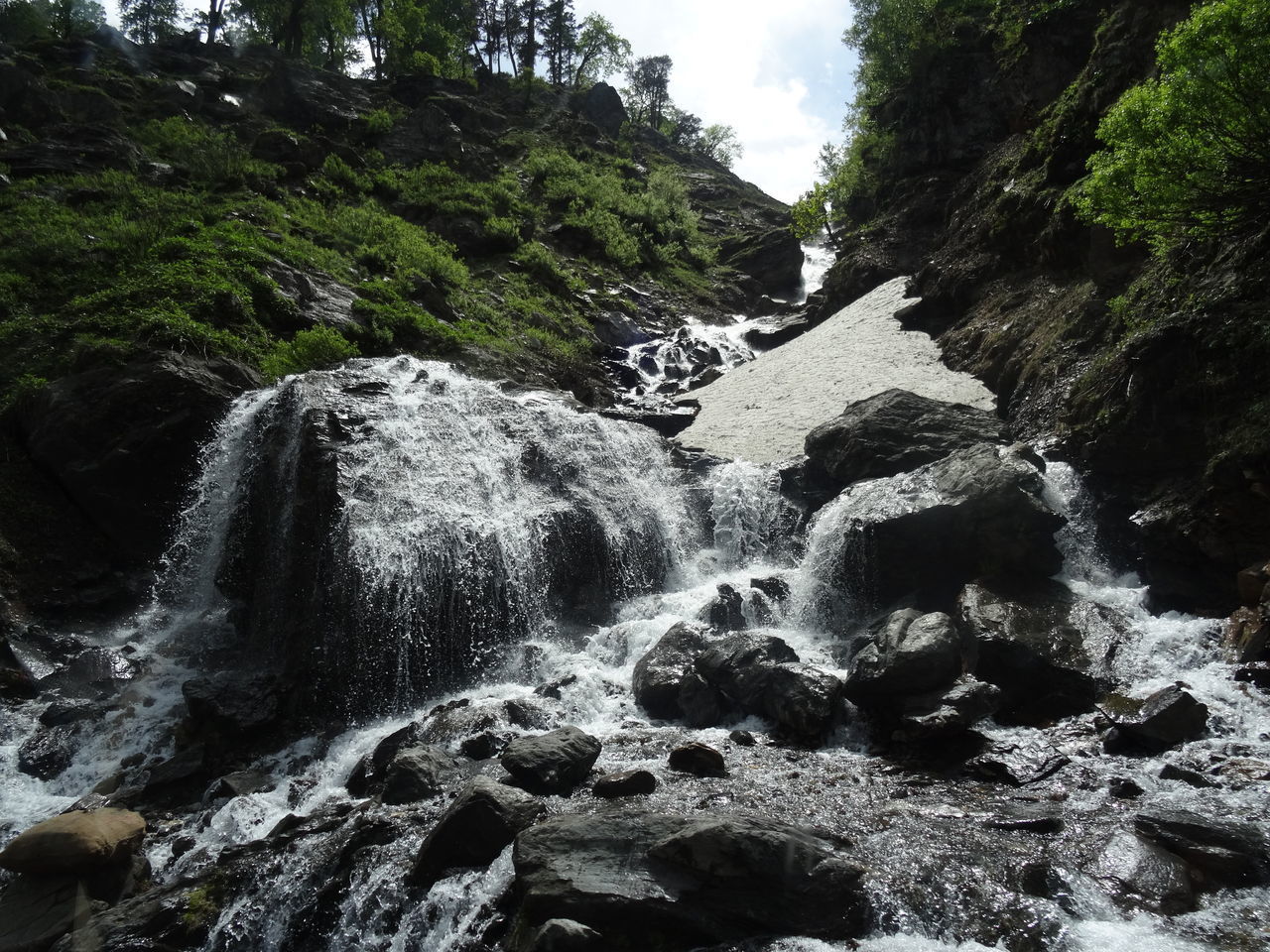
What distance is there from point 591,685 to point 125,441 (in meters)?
10.7

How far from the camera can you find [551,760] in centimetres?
837

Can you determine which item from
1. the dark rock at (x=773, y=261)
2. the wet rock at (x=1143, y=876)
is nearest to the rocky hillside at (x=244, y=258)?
the dark rock at (x=773, y=261)

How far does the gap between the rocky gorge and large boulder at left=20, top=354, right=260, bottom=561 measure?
0.23 feet

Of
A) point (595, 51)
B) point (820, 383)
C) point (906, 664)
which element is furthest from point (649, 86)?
point (906, 664)

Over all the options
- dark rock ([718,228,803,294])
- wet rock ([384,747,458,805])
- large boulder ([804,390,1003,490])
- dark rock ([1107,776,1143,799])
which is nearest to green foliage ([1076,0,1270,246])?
large boulder ([804,390,1003,490])

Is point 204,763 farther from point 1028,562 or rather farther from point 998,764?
point 1028,562

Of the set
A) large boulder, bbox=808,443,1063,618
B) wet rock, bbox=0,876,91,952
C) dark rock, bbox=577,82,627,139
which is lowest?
wet rock, bbox=0,876,91,952

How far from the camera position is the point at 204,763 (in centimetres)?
1002

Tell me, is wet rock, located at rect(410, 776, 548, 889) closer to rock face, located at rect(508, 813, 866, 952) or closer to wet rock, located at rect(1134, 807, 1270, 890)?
rock face, located at rect(508, 813, 866, 952)

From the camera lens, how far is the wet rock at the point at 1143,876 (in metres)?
5.49

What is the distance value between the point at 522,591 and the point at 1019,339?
14046mm

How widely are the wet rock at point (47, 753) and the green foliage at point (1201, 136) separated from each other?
17.9 m

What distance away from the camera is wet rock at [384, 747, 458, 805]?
8414mm

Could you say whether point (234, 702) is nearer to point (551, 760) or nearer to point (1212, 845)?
point (551, 760)
